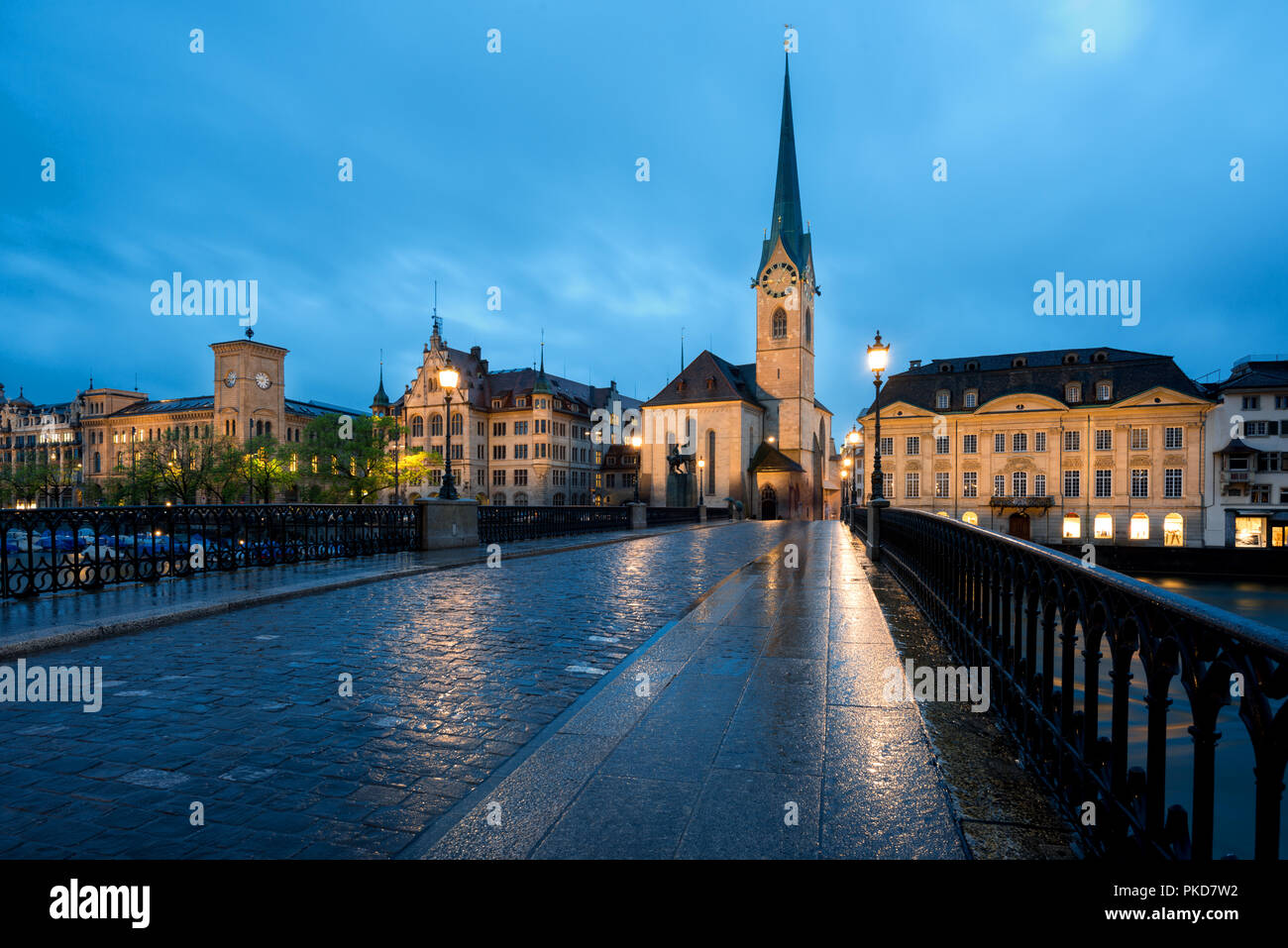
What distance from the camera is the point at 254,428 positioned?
253ft

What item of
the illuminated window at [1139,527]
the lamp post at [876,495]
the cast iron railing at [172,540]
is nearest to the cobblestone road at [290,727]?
the cast iron railing at [172,540]

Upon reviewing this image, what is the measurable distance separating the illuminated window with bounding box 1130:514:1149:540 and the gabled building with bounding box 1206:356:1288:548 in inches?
159

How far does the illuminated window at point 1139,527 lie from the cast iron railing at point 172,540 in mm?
53415

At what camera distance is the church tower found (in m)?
63.7

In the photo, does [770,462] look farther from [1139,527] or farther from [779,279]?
[1139,527]

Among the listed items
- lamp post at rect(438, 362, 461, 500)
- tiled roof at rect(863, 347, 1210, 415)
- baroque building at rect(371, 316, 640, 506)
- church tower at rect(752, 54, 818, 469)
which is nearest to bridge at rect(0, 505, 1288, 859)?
lamp post at rect(438, 362, 461, 500)

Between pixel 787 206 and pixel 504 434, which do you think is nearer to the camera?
pixel 787 206

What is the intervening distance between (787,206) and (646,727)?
6798 centimetres

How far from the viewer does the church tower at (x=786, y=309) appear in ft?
209

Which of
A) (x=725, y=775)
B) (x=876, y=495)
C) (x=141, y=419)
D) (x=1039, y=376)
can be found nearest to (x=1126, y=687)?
(x=725, y=775)

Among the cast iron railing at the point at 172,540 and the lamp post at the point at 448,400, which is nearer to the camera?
the cast iron railing at the point at 172,540

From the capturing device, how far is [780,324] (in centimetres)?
6500

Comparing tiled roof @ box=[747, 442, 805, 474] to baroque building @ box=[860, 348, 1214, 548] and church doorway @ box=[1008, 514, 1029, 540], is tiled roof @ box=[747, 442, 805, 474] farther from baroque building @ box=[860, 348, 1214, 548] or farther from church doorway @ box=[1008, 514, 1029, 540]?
church doorway @ box=[1008, 514, 1029, 540]

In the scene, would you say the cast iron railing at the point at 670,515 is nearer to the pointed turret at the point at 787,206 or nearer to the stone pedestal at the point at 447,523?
the stone pedestal at the point at 447,523
